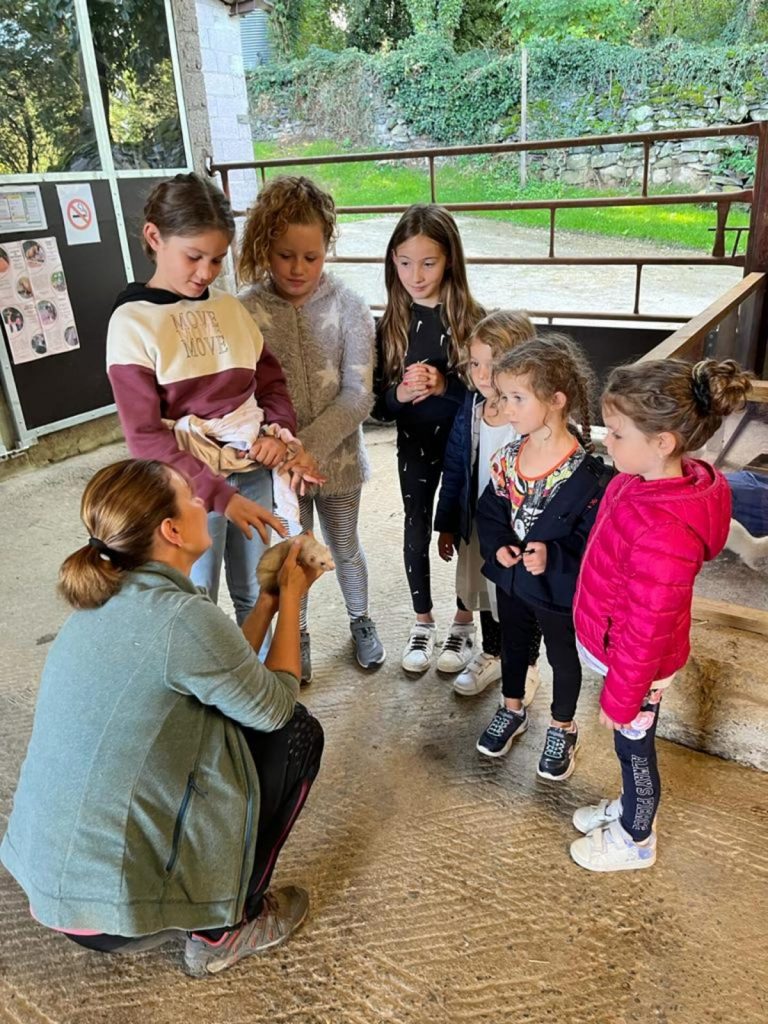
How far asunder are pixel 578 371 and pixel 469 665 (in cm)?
96

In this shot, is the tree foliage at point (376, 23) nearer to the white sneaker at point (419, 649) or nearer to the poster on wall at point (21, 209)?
the poster on wall at point (21, 209)

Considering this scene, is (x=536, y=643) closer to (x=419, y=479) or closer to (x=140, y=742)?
(x=419, y=479)

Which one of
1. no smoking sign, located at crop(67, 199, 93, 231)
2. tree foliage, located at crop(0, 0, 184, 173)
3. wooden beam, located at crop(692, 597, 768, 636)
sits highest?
tree foliage, located at crop(0, 0, 184, 173)

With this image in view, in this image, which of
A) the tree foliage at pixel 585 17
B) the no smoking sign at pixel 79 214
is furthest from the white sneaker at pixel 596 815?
the tree foliage at pixel 585 17

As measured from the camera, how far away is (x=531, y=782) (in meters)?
1.77

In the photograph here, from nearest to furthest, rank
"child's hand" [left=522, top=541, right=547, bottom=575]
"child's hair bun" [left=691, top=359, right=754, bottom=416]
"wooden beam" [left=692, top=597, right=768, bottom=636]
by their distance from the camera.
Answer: "child's hair bun" [left=691, top=359, right=754, bottom=416] < "child's hand" [left=522, top=541, right=547, bottom=575] < "wooden beam" [left=692, top=597, right=768, bottom=636]

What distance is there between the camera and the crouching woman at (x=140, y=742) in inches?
42.3

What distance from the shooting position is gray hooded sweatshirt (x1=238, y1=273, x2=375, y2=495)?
188 centimetres

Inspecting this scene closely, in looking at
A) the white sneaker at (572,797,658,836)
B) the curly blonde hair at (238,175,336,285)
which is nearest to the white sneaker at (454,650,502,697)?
the white sneaker at (572,797,658,836)

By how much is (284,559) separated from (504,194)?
1333 centimetres

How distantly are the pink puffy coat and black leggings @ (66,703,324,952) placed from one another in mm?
562

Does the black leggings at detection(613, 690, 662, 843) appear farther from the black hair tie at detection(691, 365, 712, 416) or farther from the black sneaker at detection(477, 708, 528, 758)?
the black hair tie at detection(691, 365, 712, 416)

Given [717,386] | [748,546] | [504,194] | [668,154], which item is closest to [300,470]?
[717,386]

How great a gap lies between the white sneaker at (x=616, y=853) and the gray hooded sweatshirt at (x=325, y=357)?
111cm
